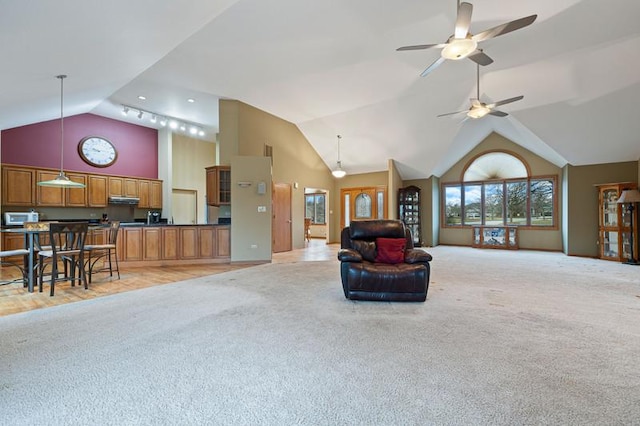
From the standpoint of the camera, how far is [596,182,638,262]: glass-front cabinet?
670 cm

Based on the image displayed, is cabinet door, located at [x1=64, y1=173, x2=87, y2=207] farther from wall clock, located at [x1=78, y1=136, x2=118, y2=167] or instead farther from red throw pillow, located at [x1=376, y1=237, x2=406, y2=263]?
red throw pillow, located at [x1=376, y1=237, x2=406, y2=263]

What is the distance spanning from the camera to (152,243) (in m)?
6.28

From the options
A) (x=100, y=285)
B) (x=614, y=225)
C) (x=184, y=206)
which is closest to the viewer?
(x=100, y=285)

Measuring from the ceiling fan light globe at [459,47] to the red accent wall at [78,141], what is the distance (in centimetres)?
865

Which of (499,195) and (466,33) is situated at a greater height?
(466,33)

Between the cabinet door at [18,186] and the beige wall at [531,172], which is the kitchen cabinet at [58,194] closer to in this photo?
the cabinet door at [18,186]

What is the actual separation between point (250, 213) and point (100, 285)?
3028 millimetres

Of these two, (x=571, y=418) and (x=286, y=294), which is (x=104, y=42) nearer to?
(x=286, y=294)

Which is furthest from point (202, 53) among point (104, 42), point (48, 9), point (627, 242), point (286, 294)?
point (627, 242)

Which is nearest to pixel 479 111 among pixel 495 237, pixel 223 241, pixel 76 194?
pixel 495 237

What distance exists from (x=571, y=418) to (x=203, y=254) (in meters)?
6.38

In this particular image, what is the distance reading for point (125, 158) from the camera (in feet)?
28.2

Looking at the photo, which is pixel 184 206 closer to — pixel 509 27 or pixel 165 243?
pixel 165 243

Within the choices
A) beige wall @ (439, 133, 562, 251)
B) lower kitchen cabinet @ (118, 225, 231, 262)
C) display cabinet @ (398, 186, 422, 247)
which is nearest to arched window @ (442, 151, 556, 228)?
beige wall @ (439, 133, 562, 251)
